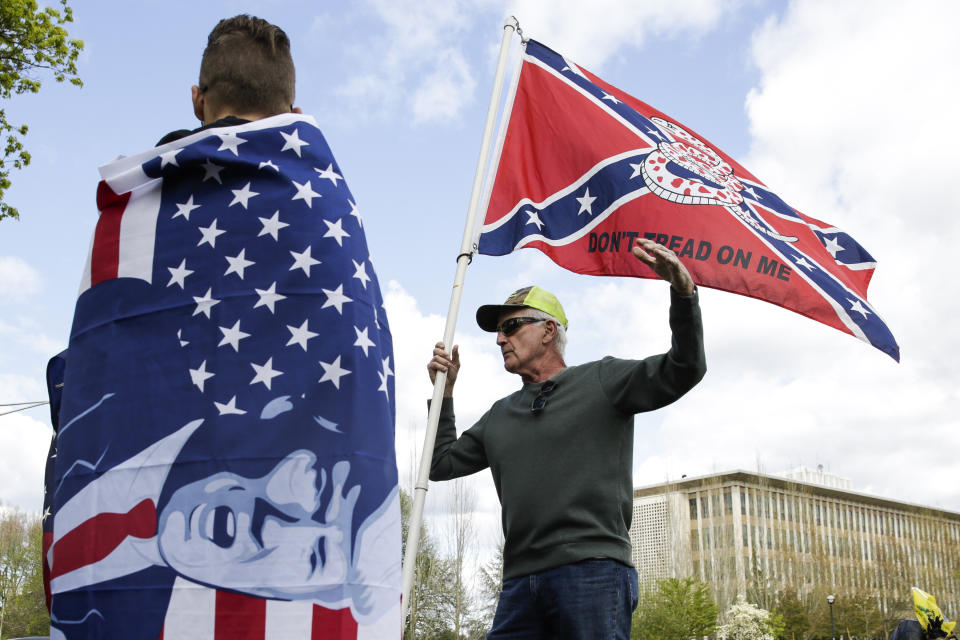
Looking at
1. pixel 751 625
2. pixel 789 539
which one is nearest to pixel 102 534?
pixel 751 625

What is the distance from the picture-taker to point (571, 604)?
3.02 meters

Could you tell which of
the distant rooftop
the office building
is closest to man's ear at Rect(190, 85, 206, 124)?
the office building

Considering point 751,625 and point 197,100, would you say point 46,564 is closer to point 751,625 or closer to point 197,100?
point 197,100

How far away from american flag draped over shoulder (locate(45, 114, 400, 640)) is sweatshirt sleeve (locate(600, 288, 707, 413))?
4.67 feet

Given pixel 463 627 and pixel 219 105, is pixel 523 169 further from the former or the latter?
pixel 463 627

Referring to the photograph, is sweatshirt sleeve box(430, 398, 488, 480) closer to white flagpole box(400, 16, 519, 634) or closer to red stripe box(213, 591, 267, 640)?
white flagpole box(400, 16, 519, 634)

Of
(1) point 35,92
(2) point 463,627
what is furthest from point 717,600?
(1) point 35,92

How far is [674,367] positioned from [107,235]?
1.94 metres

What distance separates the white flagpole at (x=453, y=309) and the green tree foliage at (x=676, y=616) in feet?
130

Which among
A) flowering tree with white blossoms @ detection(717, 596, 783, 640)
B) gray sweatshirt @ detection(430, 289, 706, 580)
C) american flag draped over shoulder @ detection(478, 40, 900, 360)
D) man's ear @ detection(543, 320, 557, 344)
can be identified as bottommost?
flowering tree with white blossoms @ detection(717, 596, 783, 640)

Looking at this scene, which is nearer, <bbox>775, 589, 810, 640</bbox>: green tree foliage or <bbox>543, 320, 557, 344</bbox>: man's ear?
<bbox>543, 320, 557, 344</bbox>: man's ear

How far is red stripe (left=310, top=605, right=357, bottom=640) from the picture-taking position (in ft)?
5.50

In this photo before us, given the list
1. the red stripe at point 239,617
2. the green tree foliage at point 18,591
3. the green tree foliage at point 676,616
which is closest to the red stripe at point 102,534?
the red stripe at point 239,617

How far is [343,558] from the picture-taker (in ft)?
5.71
